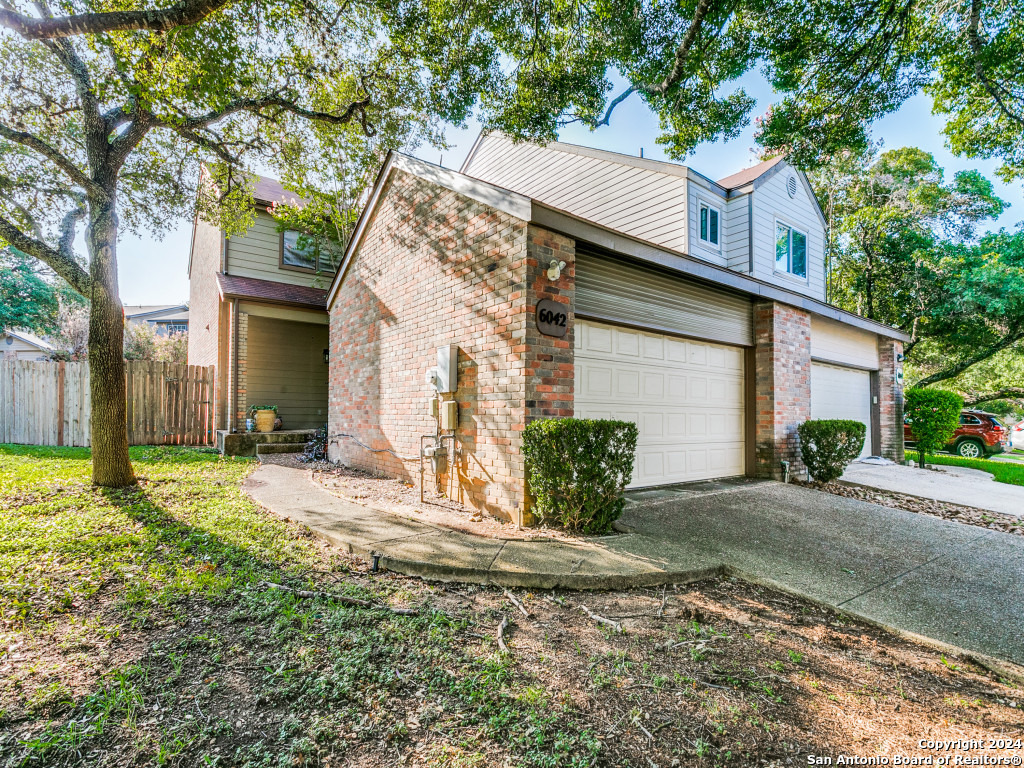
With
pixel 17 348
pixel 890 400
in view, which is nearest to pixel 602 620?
pixel 890 400

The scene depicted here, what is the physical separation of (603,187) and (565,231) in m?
6.82

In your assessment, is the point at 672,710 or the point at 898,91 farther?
the point at 898,91

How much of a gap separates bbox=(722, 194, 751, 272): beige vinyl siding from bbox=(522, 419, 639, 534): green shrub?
26.8 feet

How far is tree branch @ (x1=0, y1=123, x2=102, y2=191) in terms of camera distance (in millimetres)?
5418

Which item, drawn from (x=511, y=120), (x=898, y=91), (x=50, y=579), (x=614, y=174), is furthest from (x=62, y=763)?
(x=614, y=174)

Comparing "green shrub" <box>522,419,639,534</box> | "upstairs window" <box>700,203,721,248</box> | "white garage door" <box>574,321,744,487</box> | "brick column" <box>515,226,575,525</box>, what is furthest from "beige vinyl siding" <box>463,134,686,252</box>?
"green shrub" <box>522,419,639,534</box>

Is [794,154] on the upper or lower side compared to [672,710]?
upper

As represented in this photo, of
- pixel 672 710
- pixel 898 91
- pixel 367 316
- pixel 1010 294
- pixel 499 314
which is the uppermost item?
pixel 898 91

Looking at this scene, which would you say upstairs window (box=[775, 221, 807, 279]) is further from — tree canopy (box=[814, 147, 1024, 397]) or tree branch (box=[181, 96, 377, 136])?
tree branch (box=[181, 96, 377, 136])

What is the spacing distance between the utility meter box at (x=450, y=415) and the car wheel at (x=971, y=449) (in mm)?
18356

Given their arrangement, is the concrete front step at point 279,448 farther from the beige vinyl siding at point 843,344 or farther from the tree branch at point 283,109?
the beige vinyl siding at point 843,344

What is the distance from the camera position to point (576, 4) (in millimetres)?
6109

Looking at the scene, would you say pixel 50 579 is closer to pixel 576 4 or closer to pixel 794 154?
pixel 576 4

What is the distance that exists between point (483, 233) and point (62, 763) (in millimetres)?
4846
